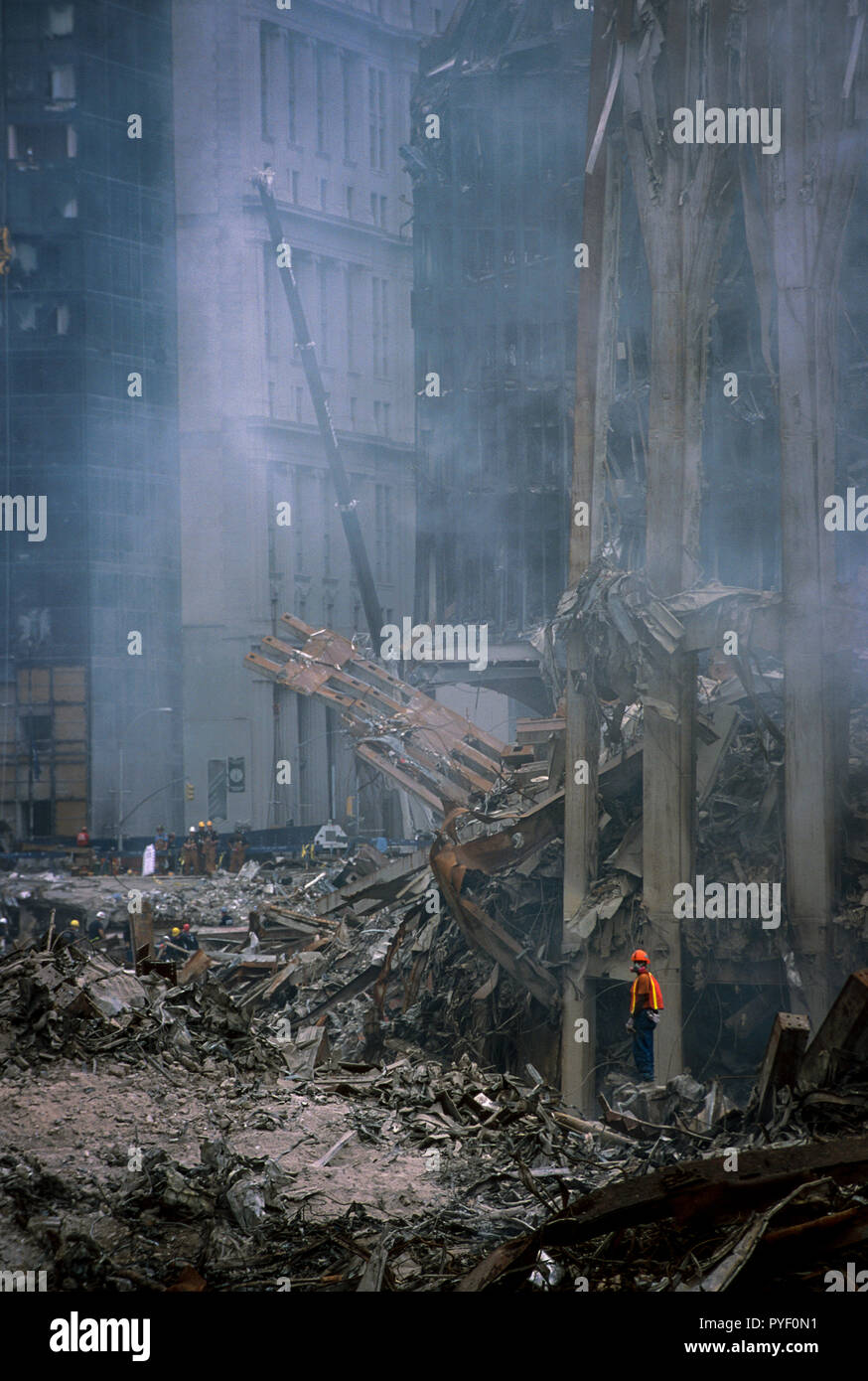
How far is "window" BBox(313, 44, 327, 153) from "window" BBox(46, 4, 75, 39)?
623 cm

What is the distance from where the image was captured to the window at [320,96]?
90.7 feet

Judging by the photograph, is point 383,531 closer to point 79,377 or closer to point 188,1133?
point 79,377

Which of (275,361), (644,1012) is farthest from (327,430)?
(644,1012)

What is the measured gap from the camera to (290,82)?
27547 mm

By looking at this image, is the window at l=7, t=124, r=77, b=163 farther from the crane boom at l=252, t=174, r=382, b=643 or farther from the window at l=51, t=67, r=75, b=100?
the crane boom at l=252, t=174, r=382, b=643

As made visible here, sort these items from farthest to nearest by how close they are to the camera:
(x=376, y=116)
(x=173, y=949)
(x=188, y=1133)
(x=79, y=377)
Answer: (x=376, y=116)
(x=79, y=377)
(x=173, y=949)
(x=188, y=1133)

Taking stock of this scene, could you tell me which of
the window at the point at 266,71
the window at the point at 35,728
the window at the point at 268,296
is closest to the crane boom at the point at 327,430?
the window at the point at 268,296

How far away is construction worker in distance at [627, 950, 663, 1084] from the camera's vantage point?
8391 mm

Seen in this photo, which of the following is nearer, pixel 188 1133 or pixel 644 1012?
pixel 188 1133

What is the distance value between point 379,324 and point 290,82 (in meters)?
6.07

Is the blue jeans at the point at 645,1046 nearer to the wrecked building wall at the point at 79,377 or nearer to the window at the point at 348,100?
the wrecked building wall at the point at 79,377
